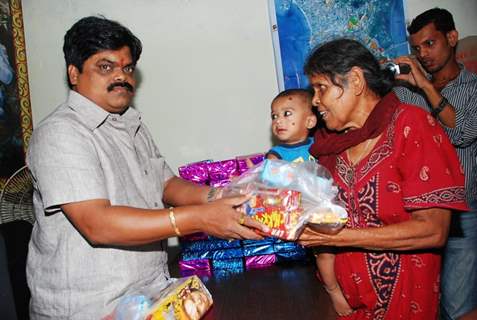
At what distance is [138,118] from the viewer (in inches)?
75.6

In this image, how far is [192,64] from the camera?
10.5 ft

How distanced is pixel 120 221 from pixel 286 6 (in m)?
2.43

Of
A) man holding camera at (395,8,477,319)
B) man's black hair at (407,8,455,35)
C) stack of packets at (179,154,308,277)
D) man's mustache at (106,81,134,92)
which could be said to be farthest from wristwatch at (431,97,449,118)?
man's mustache at (106,81,134,92)

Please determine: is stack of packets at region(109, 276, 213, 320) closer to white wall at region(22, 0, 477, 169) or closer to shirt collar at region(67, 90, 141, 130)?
shirt collar at region(67, 90, 141, 130)

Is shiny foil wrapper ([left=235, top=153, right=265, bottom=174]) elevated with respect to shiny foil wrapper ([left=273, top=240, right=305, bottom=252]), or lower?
elevated

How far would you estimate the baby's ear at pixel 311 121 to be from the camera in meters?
2.40

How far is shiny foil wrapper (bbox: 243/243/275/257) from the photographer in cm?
270

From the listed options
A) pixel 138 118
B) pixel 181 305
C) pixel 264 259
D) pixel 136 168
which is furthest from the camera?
pixel 264 259

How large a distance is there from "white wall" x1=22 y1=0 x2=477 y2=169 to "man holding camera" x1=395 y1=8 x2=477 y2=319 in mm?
751

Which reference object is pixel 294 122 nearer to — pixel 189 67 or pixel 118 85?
pixel 118 85

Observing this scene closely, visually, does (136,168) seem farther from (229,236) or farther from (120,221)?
(229,236)

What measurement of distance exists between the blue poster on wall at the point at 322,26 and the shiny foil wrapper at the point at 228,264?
56.8 inches

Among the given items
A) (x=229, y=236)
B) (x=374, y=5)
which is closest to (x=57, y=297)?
(x=229, y=236)

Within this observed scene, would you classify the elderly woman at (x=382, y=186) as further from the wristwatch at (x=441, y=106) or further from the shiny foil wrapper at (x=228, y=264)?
the shiny foil wrapper at (x=228, y=264)
